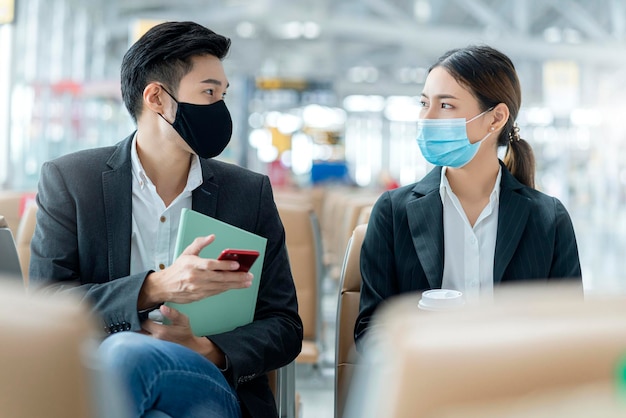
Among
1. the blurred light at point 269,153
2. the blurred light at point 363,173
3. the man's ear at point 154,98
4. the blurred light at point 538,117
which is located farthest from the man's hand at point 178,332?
the blurred light at point 363,173

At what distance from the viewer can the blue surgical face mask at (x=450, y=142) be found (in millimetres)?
2330

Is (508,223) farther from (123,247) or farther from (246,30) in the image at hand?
(246,30)

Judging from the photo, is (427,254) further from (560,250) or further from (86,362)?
(86,362)

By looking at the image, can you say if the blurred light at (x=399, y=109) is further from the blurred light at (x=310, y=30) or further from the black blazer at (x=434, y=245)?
the black blazer at (x=434, y=245)

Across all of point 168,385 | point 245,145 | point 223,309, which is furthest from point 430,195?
point 245,145

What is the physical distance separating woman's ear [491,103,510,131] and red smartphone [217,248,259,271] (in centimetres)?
97

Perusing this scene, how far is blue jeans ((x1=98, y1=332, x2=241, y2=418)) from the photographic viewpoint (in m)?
1.51

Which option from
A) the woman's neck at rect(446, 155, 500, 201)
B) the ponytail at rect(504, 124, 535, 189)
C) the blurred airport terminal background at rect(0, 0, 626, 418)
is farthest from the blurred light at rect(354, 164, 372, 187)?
the woman's neck at rect(446, 155, 500, 201)

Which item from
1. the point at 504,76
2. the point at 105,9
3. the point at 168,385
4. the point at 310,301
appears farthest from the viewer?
the point at 105,9

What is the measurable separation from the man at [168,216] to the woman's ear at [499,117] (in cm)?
68

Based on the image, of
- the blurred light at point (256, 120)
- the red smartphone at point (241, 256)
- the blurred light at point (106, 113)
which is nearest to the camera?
the red smartphone at point (241, 256)

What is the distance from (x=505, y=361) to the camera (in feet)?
2.72

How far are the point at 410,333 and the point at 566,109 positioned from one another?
14.4 metres

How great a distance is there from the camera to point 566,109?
1439 cm
